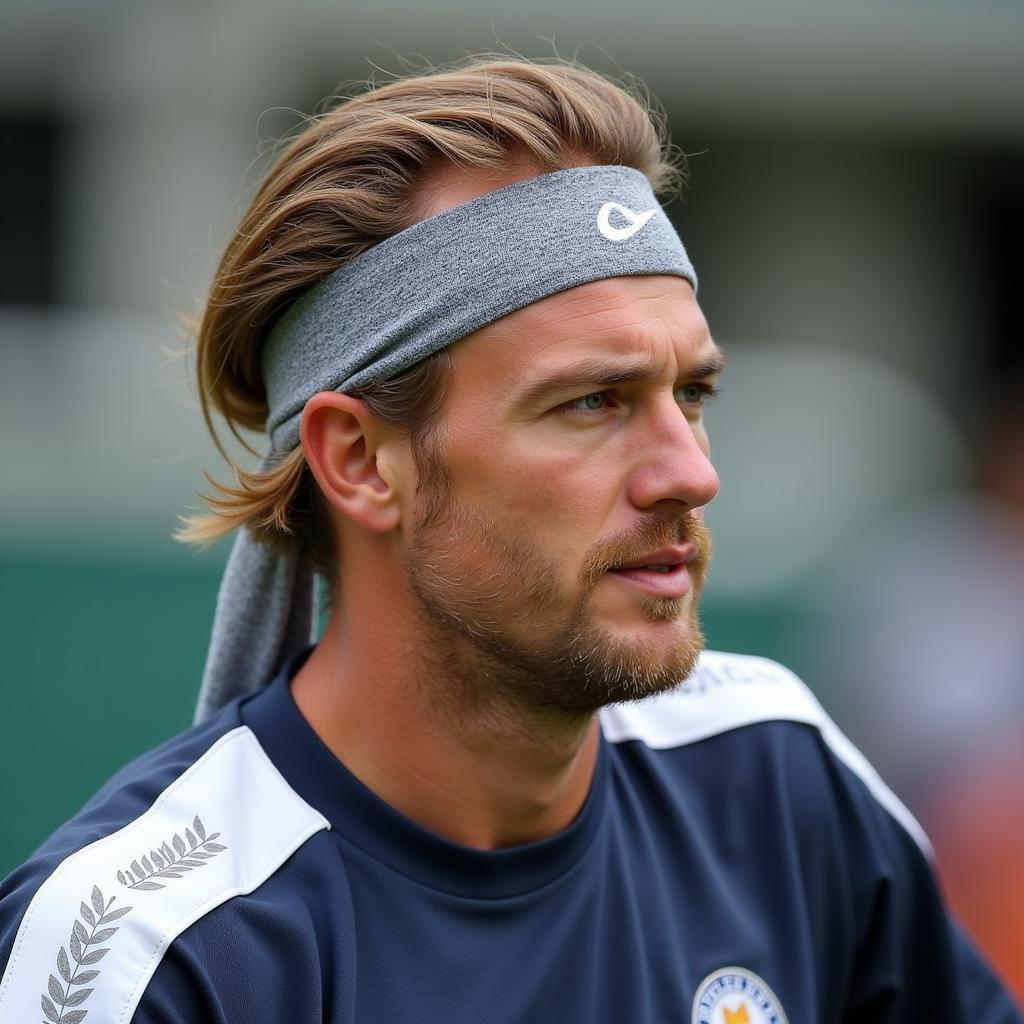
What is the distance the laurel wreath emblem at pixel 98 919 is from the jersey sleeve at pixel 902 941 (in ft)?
4.18

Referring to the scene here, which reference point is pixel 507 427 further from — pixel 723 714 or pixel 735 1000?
pixel 735 1000

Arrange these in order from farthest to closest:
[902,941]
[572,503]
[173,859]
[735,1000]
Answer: [902,941] → [735,1000] → [572,503] → [173,859]

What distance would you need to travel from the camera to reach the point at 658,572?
2.72 meters

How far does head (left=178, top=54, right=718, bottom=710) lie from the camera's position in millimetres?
2670

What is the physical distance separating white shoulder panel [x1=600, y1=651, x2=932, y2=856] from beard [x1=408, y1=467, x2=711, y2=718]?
403 millimetres

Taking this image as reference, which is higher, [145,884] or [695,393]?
[695,393]

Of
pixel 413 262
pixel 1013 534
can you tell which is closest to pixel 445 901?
pixel 413 262

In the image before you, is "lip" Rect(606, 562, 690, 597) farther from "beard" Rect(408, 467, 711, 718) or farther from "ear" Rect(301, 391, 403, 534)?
"ear" Rect(301, 391, 403, 534)

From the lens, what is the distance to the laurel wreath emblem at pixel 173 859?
2.42m

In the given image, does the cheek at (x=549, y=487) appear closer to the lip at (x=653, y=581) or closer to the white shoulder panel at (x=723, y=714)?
the lip at (x=653, y=581)

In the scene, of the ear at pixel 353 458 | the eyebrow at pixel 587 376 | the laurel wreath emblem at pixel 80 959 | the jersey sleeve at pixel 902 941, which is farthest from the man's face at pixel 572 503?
the laurel wreath emblem at pixel 80 959

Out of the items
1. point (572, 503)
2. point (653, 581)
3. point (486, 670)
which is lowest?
point (486, 670)

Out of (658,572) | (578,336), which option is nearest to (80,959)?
(658,572)

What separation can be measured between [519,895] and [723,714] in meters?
0.67
